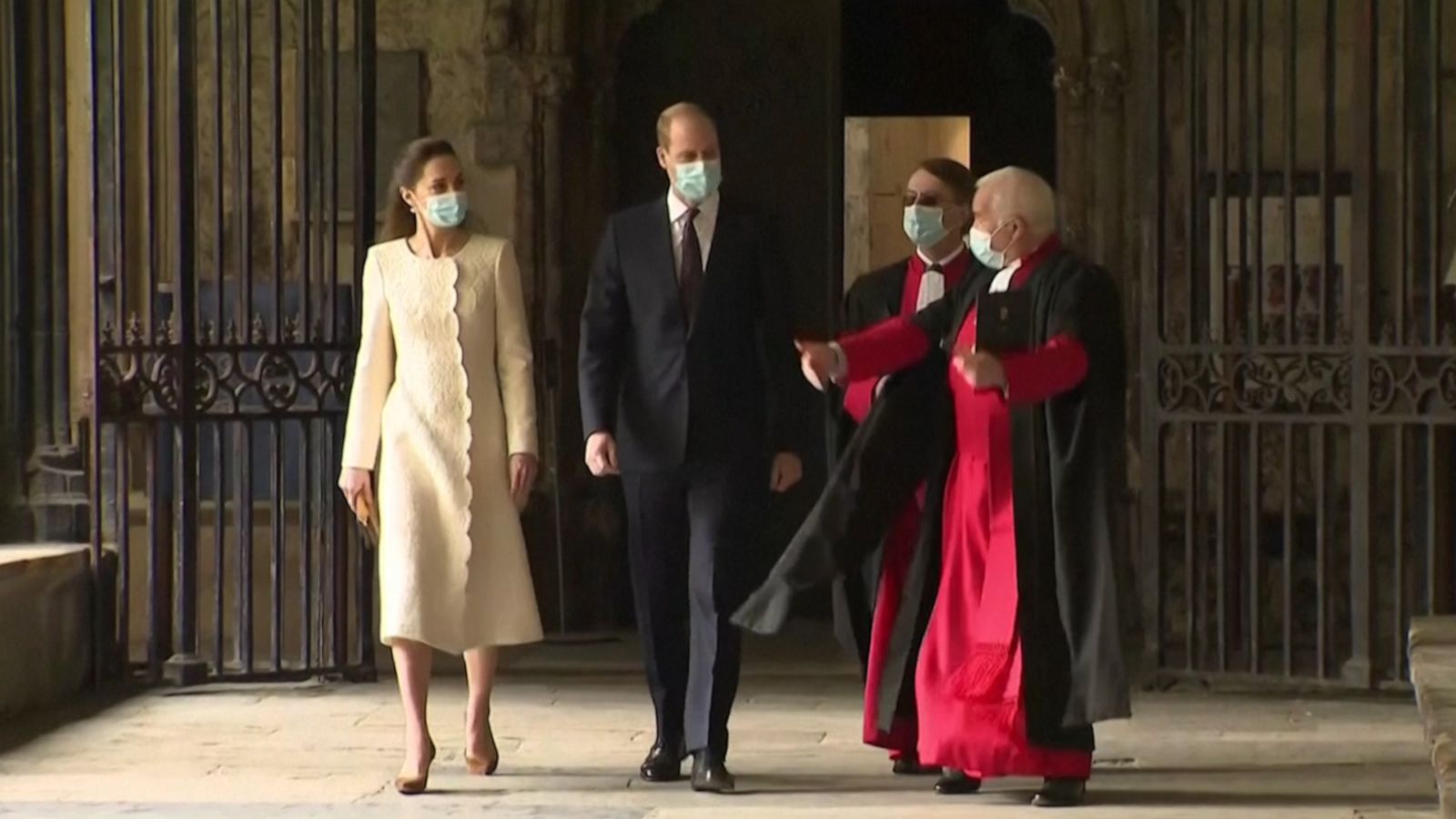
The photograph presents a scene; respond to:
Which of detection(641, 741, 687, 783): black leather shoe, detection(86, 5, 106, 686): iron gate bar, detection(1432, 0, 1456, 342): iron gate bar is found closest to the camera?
detection(641, 741, 687, 783): black leather shoe

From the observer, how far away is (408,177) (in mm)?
6516

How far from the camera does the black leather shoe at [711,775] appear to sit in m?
6.41

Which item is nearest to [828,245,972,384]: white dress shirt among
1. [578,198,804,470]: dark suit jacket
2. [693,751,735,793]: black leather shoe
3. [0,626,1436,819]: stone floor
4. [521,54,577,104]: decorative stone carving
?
[578,198,804,470]: dark suit jacket

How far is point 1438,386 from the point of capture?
324 inches

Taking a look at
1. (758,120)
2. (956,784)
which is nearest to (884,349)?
(956,784)

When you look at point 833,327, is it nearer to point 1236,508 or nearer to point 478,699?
point 1236,508

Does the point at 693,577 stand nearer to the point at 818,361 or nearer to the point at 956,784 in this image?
the point at 818,361

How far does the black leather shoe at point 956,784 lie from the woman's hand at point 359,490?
1.54 metres

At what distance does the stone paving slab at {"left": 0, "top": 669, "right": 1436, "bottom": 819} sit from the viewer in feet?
20.5

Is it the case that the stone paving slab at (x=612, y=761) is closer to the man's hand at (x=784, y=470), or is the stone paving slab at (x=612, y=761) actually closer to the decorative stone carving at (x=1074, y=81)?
the man's hand at (x=784, y=470)

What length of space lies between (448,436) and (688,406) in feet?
1.91

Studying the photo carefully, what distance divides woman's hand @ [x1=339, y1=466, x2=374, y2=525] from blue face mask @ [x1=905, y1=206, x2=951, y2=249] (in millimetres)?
1465

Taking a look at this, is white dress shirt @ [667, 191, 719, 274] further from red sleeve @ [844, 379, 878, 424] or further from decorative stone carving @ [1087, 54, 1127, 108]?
decorative stone carving @ [1087, 54, 1127, 108]

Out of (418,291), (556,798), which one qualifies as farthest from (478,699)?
(418,291)
